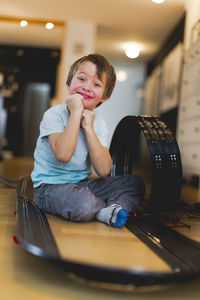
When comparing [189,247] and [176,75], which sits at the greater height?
[176,75]

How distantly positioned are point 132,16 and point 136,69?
2006 mm

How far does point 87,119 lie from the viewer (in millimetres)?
1486

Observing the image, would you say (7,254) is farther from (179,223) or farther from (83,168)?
(179,223)

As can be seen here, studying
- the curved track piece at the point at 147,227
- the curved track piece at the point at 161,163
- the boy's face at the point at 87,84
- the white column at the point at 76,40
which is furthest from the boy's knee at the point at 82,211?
the white column at the point at 76,40

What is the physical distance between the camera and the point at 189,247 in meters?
1.16

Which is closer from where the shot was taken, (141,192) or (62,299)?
(62,299)

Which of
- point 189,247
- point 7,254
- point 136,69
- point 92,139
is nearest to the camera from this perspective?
point 7,254

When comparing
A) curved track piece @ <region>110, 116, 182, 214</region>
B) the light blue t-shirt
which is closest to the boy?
the light blue t-shirt

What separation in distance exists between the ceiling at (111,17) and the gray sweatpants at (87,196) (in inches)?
124

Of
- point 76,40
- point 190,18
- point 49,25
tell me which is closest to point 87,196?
point 190,18

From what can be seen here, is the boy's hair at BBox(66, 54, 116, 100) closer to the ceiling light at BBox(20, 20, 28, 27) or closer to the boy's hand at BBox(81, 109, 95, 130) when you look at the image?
the boy's hand at BBox(81, 109, 95, 130)

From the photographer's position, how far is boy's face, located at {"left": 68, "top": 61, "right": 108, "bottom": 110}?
1561mm

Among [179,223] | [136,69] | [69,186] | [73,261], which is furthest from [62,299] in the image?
[136,69]

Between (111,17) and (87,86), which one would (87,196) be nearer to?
(87,86)
